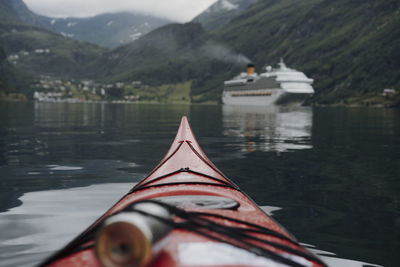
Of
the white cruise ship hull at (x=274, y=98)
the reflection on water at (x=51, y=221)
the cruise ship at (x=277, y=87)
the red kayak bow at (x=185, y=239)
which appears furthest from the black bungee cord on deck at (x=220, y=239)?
the white cruise ship hull at (x=274, y=98)

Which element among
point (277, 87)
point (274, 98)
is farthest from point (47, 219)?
point (277, 87)

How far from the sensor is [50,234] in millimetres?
5301

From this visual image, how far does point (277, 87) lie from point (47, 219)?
90824 mm

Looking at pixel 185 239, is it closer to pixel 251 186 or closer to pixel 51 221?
pixel 51 221

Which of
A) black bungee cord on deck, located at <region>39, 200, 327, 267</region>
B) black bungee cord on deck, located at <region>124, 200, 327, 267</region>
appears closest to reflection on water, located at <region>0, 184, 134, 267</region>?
black bungee cord on deck, located at <region>39, 200, 327, 267</region>

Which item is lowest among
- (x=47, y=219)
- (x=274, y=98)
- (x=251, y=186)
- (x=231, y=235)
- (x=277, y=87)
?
(x=47, y=219)

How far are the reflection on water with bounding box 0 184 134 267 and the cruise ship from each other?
279 feet

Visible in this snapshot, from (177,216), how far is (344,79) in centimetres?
17642

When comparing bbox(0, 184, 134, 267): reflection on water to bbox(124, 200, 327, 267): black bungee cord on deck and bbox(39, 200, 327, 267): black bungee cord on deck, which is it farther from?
bbox(124, 200, 327, 267): black bungee cord on deck

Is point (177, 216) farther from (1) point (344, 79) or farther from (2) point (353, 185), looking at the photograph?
(1) point (344, 79)

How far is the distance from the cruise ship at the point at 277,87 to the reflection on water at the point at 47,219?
85152 mm

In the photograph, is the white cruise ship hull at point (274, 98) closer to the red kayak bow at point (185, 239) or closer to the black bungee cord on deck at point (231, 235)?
the red kayak bow at point (185, 239)

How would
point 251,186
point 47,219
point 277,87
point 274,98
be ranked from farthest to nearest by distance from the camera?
point 277,87, point 274,98, point 251,186, point 47,219

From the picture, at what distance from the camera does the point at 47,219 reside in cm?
603
